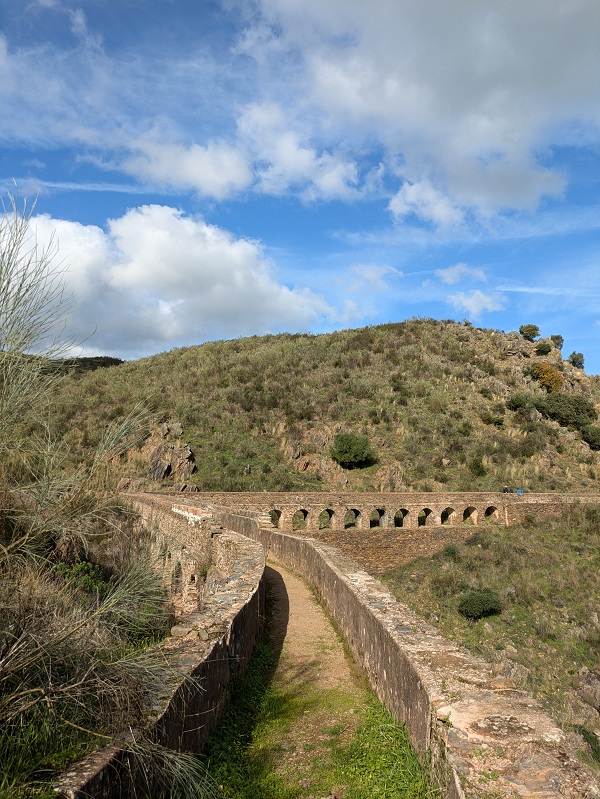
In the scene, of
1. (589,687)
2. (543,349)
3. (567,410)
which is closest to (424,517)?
(589,687)

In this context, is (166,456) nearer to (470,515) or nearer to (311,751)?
(470,515)

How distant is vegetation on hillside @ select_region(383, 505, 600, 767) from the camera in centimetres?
1373

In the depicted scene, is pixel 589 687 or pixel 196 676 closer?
pixel 196 676

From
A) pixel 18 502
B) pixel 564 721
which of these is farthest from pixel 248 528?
pixel 18 502

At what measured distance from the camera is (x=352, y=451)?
31.8m

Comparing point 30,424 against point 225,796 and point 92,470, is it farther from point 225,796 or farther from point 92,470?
point 225,796

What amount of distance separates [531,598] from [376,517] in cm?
977

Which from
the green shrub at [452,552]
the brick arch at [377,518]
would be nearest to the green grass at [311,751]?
the green shrub at [452,552]

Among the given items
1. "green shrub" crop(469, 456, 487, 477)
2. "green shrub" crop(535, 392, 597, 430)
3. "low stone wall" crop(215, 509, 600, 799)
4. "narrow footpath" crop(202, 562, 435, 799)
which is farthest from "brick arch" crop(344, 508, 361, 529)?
"green shrub" crop(535, 392, 597, 430)

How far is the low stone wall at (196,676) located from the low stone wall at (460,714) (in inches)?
58.6

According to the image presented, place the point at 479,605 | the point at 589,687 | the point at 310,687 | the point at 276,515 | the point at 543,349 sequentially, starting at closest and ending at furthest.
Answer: the point at 310,687 → the point at 589,687 → the point at 479,605 → the point at 276,515 → the point at 543,349

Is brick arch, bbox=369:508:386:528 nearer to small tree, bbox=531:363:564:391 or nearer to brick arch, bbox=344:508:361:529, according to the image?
brick arch, bbox=344:508:361:529

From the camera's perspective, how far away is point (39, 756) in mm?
2656

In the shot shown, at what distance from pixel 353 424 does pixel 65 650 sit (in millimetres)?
33050
